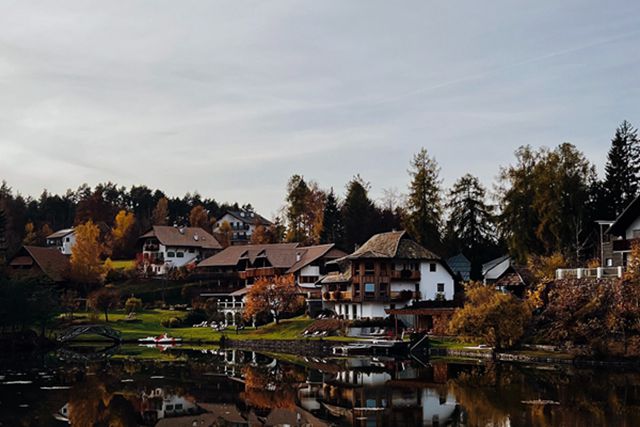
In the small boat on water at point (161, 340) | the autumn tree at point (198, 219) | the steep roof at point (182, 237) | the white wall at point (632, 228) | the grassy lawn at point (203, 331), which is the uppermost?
the autumn tree at point (198, 219)

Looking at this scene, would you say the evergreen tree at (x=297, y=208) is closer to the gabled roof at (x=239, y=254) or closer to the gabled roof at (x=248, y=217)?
the gabled roof at (x=239, y=254)

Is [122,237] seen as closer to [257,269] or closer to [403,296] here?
[257,269]

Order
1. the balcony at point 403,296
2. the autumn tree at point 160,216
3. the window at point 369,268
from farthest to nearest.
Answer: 1. the autumn tree at point 160,216
2. the window at point 369,268
3. the balcony at point 403,296

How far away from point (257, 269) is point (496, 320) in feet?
150

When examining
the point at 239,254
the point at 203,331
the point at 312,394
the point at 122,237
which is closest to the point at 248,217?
the point at 122,237

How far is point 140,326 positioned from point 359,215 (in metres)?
38.4

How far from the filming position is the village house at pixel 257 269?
87438 mm

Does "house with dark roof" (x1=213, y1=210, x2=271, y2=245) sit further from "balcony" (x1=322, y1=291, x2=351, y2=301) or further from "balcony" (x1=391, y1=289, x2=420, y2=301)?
"balcony" (x1=391, y1=289, x2=420, y2=301)

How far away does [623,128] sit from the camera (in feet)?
275

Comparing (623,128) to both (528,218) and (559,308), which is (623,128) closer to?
(528,218)

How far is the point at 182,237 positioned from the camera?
113375 mm

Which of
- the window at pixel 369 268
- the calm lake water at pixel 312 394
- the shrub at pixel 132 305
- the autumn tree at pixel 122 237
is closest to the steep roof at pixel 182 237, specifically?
the autumn tree at pixel 122 237

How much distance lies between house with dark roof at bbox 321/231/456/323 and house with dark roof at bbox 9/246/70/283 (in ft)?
119

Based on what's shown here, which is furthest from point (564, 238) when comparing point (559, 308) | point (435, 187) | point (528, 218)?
point (559, 308)
